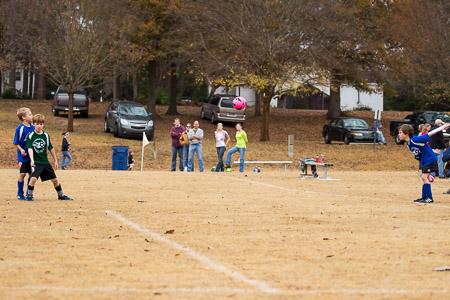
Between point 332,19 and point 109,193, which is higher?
point 332,19

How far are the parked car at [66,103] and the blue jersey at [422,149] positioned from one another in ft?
121

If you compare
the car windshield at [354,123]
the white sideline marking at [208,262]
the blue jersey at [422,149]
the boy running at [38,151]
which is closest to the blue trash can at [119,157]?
the car windshield at [354,123]

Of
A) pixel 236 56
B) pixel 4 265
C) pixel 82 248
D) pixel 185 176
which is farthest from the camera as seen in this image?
pixel 236 56

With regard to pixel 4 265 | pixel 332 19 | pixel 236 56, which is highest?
pixel 332 19

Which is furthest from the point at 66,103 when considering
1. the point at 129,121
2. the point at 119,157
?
A: the point at 119,157

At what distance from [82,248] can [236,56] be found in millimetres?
30063

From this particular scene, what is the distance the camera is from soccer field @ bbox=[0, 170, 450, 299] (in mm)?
6266

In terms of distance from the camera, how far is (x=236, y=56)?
37656 millimetres

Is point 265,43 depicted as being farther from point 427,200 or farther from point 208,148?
point 427,200

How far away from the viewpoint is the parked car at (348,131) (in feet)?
121

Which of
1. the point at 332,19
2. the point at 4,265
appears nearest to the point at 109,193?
the point at 4,265

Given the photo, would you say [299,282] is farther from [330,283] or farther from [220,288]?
[220,288]

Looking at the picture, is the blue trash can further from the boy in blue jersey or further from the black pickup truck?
the black pickup truck

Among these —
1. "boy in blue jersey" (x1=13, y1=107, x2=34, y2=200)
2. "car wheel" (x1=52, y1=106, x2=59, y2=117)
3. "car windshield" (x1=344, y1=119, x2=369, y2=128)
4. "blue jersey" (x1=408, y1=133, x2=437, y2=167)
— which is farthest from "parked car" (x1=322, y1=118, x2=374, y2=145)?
"boy in blue jersey" (x1=13, y1=107, x2=34, y2=200)
